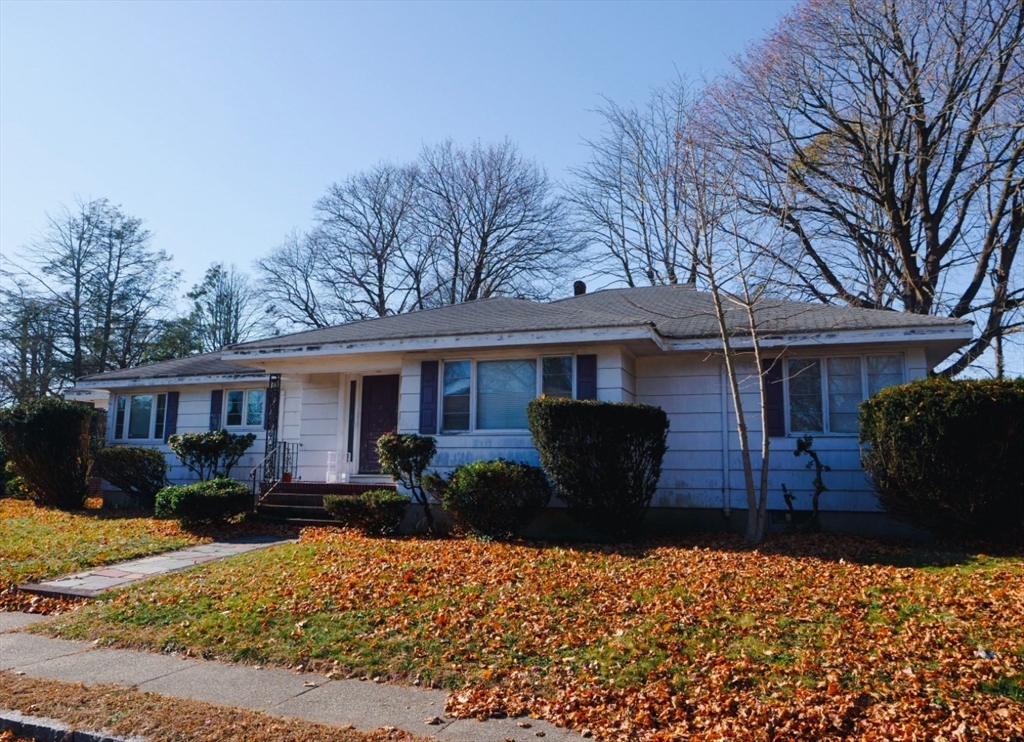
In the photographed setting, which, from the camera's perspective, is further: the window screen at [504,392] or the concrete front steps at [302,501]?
the concrete front steps at [302,501]

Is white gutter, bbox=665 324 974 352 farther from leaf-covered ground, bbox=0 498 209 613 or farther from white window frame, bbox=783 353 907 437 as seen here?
leaf-covered ground, bbox=0 498 209 613

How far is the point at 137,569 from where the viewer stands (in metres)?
10.0

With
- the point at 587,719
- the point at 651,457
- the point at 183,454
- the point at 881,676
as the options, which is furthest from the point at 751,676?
the point at 183,454

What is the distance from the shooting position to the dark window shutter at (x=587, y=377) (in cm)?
1198

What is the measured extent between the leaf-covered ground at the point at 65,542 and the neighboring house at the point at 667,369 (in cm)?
371

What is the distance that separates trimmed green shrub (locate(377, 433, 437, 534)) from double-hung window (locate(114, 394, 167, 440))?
896 centimetres

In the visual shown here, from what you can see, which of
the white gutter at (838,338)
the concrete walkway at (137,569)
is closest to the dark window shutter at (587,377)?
the white gutter at (838,338)

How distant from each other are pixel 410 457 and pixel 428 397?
1315 mm

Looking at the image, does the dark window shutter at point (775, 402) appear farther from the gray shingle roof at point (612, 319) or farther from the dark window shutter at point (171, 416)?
the dark window shutter at point (171, 416)

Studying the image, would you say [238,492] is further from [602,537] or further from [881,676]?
[881,676]

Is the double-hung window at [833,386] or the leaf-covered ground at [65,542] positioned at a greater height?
the double-hung window at [833,386]

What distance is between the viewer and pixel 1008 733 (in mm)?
4250

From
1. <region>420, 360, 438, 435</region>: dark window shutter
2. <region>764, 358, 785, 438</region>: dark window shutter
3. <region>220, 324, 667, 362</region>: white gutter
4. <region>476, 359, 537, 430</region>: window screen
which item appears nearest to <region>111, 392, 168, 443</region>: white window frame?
<region>220, 324, 667, 362</region>: white gutter

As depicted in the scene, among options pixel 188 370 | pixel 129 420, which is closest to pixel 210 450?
pixel 188 370
